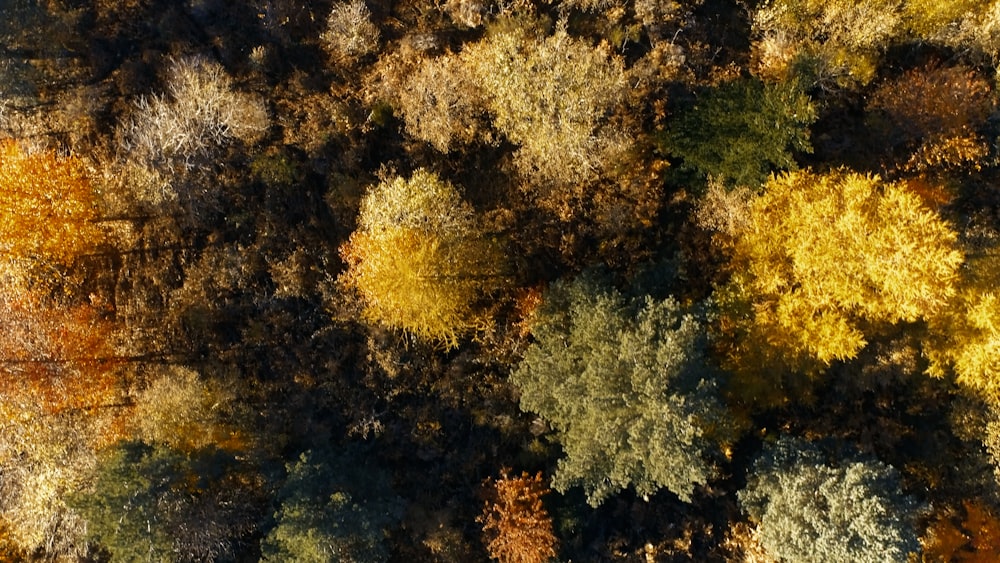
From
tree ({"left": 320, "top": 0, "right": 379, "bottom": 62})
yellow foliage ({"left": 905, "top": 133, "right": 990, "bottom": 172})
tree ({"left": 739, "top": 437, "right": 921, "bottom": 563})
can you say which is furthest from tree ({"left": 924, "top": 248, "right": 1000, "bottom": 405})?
tree ({"left": 320, "top": 0, "right": 379, "bottom": 62})

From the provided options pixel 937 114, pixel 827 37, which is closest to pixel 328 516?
pixel 827 37

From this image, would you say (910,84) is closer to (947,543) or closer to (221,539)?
(947,543)

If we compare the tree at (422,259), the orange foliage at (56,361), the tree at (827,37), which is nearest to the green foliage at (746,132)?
the tree at (827,37)

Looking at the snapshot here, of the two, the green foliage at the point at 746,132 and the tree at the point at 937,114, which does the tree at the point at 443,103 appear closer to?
the green foliage at the point at 746,132

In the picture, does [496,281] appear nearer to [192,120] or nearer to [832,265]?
[832,265]

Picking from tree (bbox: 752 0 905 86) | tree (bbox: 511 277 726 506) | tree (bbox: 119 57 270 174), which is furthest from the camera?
tree (bbox: 119 57 270 174)

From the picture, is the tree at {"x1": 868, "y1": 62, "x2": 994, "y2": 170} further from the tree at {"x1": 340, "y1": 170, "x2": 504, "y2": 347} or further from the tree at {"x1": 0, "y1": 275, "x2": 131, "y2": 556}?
the tree at {"x1": 0, "y1": 275, "x2": 131, "y2": 556}
